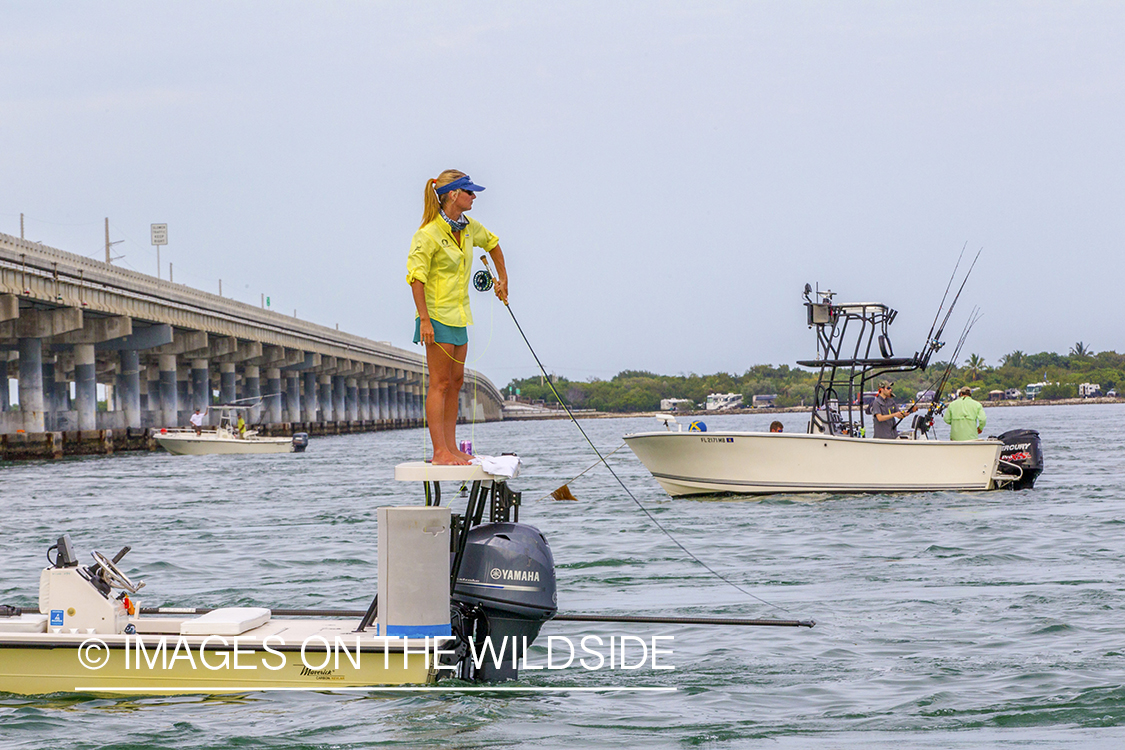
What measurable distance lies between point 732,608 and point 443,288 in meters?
5.49

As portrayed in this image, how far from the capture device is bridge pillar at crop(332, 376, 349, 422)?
4267 inches

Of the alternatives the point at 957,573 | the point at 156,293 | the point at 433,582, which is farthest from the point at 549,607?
the point at 156,293

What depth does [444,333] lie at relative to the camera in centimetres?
800

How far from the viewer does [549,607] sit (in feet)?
26.2

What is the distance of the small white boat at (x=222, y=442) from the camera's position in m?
54.8

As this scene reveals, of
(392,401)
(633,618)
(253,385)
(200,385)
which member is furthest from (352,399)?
(633,618)

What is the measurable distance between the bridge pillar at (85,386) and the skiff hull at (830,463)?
1481 inches

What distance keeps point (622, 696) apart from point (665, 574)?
6.32 m

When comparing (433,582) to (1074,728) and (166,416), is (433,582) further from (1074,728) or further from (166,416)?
(166,416)

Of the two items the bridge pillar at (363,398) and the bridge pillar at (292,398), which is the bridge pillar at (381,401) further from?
the bridge pillar at (292,398)

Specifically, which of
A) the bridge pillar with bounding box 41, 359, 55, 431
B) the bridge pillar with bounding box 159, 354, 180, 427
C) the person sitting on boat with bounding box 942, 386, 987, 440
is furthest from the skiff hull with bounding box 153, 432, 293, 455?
the person sitting on boat with bounding box 942, 386, 987, 440

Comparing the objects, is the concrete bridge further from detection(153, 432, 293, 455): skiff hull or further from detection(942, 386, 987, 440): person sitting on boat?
detection(942, 386, 987, 440): person sitting on boat

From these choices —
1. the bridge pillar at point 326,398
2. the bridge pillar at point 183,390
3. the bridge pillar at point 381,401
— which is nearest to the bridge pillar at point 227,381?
the bridge pillar at point 183,390

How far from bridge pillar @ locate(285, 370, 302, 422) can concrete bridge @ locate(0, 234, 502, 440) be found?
0.11 metres
